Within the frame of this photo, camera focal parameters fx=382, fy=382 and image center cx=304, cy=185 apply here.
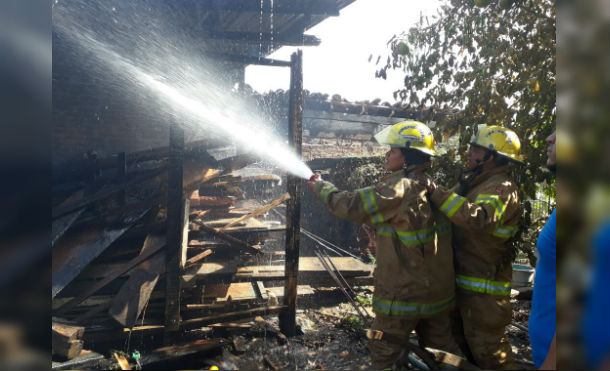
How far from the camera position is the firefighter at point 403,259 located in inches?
128

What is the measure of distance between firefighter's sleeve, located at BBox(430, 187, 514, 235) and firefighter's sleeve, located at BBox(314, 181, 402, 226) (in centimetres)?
41

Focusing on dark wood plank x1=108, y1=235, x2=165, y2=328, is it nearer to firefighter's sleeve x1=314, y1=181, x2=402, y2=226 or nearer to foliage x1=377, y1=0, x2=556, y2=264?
firefighter's sleeve x1=314, y1=181, x2=402, y2=226

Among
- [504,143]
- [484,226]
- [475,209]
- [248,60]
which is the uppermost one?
[248,60]

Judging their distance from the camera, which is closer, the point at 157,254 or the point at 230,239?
the point at 157,254

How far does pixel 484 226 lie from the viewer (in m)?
3.10

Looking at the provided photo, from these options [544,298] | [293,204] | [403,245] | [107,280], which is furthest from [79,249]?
[544,298]

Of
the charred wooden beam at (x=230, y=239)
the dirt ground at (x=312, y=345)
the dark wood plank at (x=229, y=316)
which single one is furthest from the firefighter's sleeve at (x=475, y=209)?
the charred wooden beam at (x=230, y=239)

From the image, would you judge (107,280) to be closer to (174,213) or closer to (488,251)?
(174,213)

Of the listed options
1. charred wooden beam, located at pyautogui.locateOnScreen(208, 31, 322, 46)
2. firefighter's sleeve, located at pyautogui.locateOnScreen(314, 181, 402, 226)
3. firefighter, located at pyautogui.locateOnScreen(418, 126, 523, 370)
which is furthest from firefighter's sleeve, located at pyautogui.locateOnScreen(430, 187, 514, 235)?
charred wooden beam, located at pyautogui.locateOnScreen(208, 31, 322, 46)

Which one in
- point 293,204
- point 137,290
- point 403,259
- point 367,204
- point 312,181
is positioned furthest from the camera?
point 293,204

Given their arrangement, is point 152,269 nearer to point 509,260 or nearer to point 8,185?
point 509,260

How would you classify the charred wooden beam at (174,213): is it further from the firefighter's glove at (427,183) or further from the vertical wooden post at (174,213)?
the firefighter's glove at (427,183)

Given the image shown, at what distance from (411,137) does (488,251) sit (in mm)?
1241

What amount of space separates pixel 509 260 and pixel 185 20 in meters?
5.01
